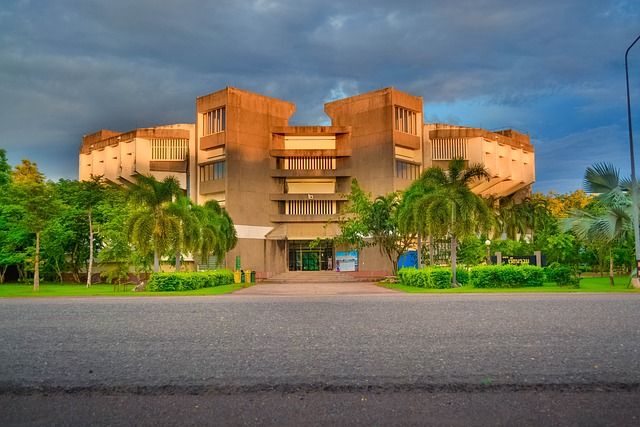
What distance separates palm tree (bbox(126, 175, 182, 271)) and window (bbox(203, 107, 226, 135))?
88.0 ft

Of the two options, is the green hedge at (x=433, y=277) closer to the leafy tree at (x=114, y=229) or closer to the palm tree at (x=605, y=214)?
the palm tree at (x=605, y=214)

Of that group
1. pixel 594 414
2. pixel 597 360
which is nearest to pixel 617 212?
pixel 597 360

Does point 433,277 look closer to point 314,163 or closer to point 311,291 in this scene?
point 311,291

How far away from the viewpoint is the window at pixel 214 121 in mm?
61203

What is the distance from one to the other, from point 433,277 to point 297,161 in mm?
33225

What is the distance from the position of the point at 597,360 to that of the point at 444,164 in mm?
56799

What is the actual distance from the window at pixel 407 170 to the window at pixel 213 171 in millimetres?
17745

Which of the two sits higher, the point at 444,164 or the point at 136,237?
the point at 444,164

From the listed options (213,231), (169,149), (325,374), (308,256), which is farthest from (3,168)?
(325,374)

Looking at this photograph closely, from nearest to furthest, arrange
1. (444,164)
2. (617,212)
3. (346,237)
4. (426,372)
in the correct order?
(426,372) < (617,212) < (346,237) < (444,164)

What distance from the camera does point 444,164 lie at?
6362cm

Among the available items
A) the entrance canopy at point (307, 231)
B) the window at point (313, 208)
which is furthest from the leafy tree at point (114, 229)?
the window at point (313, 208)

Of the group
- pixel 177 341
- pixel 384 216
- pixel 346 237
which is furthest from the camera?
pixel 346 237

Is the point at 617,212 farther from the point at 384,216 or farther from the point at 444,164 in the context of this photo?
the point at 444,164
